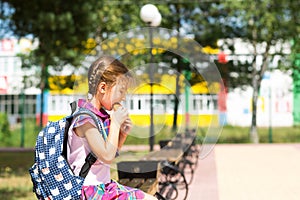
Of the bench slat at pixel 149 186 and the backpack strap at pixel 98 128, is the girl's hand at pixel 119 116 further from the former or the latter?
the bench slat at pixel 149 186

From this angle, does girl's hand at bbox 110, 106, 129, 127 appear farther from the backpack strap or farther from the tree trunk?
the tree trunk

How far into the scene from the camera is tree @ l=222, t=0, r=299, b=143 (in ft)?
67.0

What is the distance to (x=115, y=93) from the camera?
2725mm

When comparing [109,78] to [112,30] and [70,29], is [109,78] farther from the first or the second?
[112,30]

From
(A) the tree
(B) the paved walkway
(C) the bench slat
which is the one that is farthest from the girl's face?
(A) the tree

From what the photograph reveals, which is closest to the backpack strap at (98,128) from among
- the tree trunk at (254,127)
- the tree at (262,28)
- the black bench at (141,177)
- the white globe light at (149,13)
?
the black bench at (141,177)

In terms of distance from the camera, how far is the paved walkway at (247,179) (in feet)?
25.3

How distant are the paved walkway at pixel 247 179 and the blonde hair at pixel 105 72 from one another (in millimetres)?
4878

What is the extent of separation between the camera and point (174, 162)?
25.5ft

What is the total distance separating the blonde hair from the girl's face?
2 cm

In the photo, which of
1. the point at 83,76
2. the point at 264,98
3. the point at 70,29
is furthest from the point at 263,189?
the point at 264,98

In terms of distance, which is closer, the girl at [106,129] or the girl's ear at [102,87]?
the girl at [106,129]

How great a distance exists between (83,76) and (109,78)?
250 millimetres

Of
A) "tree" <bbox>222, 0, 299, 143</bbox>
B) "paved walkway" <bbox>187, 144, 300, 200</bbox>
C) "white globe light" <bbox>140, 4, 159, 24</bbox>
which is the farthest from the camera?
"tree" <bbox>222, 0, 299, 143</bbox>
